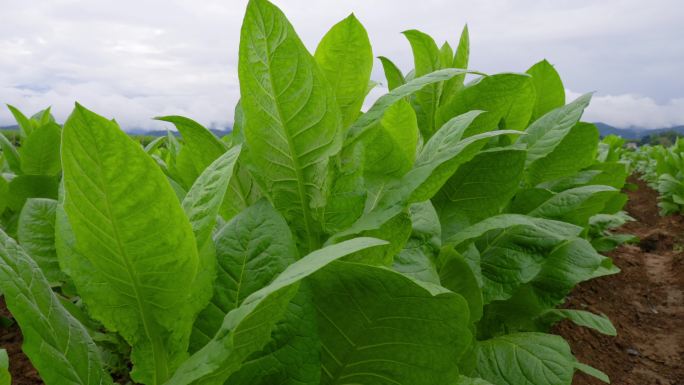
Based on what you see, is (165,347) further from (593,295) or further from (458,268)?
(593,295)

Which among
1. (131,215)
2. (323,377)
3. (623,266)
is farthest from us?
(623,266)

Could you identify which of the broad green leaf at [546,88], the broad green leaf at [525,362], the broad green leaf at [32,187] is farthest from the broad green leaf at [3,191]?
the broad green leaf at [546,88]

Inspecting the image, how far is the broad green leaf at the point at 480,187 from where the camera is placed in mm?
1857

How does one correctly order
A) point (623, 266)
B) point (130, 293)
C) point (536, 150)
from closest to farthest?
1. point (130, 293)
2. point (536, 150)
3. point (623, 266)

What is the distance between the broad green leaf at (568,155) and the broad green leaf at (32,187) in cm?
202

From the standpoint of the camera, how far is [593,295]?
4.86 meters

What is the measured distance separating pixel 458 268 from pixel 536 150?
781 mm

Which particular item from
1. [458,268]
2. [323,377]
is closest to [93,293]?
[323,377]

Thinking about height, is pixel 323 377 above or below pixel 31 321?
below

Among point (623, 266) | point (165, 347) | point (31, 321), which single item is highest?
point (31, 321)

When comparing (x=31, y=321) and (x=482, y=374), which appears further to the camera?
(x=482, y=374)

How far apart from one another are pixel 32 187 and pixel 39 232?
0.99m

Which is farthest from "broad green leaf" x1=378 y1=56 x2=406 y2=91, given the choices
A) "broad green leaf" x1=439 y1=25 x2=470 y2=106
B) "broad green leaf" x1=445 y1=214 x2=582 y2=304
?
"broad green leaf" x1=445 y1=214 x2=582 y2=304

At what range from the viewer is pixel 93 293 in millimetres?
871
